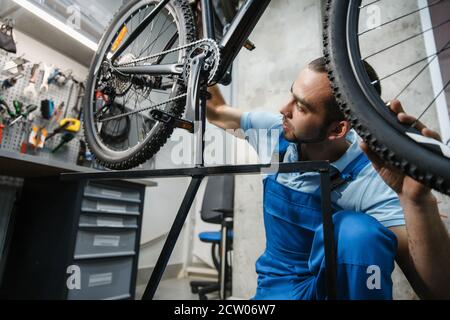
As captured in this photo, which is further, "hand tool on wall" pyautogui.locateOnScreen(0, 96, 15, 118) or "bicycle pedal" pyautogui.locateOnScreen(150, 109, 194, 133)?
"hand tool on wall" pyautogui.locateOnScreen(0, 96, 15, 118)

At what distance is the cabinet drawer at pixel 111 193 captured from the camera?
53.7 inches

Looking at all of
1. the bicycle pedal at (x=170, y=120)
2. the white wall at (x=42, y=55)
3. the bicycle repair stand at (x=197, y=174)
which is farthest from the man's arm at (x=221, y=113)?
the white wall at (x=42, y=55)

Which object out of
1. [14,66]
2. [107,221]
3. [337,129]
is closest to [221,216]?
[107,221]

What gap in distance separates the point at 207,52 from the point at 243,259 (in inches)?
44.1

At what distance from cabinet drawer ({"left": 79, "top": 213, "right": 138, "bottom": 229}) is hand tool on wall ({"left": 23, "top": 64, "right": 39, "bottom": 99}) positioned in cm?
83

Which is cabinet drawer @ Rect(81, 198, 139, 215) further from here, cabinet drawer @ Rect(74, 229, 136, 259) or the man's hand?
the man's hand

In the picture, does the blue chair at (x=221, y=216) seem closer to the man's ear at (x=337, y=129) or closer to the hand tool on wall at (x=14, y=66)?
the man's ear at (x=337, y=129)

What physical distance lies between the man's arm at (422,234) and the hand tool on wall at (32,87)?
179cm

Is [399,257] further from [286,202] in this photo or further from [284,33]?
[284,33]

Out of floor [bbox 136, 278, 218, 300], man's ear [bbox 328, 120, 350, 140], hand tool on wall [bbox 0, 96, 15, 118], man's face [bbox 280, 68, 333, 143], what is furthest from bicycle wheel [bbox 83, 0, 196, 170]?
floor [bbox 136, 278, 218, 300]

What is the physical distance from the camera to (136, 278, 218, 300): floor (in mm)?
1820

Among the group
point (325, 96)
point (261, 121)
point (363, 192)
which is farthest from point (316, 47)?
point (363, 192)

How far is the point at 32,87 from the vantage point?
1.53 metres

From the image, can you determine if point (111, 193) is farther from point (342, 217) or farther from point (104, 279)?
point (342, 217)
